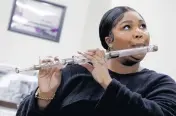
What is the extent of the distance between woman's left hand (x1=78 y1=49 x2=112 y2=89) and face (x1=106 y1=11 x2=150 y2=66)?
11 cm

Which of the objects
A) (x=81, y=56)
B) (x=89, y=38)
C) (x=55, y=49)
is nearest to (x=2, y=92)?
(x=55, y=49)

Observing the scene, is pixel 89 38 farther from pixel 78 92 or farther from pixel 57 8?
pixel 78 92

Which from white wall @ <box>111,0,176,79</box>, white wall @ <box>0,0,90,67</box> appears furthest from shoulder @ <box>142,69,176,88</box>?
white wall @ <box>0,0,90,67</box>

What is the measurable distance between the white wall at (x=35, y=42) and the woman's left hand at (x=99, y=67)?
116 cm

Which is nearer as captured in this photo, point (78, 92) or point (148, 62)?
point (78, 92)

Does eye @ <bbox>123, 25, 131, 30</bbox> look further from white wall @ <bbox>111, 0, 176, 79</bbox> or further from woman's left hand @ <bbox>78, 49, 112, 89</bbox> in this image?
white wall @ <bbox>111, 0, 176, 79</bbox>

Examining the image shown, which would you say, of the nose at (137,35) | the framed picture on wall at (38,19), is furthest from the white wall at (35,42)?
the nose at (137,35)

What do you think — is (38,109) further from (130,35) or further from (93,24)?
(93,24)

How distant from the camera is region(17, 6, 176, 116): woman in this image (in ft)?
2.27

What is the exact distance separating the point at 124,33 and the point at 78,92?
7.9 inches

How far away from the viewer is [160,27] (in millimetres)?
1558

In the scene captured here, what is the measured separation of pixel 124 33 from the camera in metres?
0.83

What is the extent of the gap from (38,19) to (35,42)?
0.15 meters

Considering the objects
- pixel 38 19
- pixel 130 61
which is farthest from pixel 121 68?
pixel 38 19
